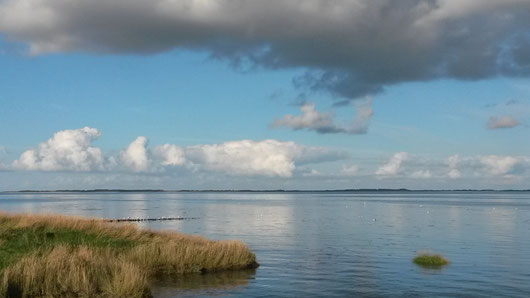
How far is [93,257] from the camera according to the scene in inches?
1033

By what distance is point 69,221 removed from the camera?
38531 mm

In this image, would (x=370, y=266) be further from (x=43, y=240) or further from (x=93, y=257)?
(x=43, y=240)

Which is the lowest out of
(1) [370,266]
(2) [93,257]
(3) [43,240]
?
(1) [370,266]

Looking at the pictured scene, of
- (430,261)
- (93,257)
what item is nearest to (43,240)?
(93,257)

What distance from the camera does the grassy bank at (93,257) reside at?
23188 millimetres

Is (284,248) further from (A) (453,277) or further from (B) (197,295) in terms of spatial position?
(B) (197,295)

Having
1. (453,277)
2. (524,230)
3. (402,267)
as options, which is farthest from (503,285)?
(524,230)

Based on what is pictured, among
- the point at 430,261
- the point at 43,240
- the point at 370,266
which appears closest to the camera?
the point at 43,240

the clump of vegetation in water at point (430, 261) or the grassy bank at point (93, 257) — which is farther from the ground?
the grassy bank at point (93, 257)

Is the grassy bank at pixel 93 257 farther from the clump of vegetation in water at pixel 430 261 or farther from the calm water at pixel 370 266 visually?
the clump of vegetation in water at pixel 430 261

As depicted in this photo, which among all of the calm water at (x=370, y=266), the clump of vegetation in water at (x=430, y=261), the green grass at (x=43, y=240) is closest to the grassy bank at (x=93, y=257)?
the green grass at (x=43, y=240)

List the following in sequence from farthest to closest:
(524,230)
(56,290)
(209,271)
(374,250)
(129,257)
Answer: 1. (524,230)
2. (374,250)
3. (209,271)
4. (129,257)
5. (56,290)

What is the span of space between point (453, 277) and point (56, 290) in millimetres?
24771

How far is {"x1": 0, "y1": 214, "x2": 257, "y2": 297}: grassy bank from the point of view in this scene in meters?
23.2
